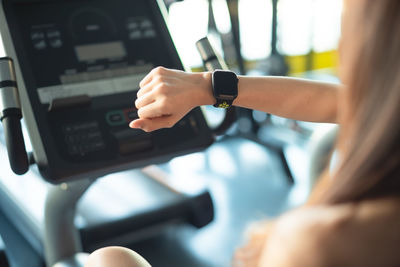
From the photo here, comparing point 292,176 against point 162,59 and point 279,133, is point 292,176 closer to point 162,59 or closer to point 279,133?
point 279,133

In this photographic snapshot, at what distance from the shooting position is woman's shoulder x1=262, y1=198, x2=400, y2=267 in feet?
A: 1.94

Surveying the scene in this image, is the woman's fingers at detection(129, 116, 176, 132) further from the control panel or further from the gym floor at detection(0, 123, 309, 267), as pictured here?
the gym floor at detection(0, 123, 309, 267)

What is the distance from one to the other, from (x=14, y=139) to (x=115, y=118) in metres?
0.28

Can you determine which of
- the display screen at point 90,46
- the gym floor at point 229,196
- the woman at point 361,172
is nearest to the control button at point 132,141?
the display screen at point 90,46

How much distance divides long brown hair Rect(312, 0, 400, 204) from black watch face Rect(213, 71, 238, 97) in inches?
17.4

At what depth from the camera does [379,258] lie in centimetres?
61

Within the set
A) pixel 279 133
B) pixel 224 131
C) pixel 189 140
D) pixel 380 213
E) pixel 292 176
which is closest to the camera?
pixel 380 213

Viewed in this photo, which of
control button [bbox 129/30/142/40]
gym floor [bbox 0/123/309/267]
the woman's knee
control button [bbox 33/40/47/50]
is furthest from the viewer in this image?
gym floor [bbox 0/123/309/267]

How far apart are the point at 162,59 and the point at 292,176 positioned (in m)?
1.82

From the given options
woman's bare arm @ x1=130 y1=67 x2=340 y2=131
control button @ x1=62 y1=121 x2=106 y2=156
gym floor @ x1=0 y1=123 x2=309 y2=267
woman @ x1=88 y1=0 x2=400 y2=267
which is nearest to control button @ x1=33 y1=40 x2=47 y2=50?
control button @ x1=62 y1=121 x2=106 y2=156

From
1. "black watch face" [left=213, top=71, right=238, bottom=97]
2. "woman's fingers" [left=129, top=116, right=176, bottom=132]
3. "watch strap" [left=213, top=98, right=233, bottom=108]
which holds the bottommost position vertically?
"watch strap" [left=213, top=98, right=233, bottom=108]

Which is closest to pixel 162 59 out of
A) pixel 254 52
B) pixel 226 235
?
pixel 226 235

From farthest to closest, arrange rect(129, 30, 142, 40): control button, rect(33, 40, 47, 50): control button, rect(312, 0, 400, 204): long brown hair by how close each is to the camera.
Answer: rect(129, 30, 142, 40): control button → rect(33, 40, 47, 50): control button → rect(312, 0, 400, 204): long brown hair

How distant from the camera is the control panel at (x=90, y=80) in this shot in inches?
42.8
